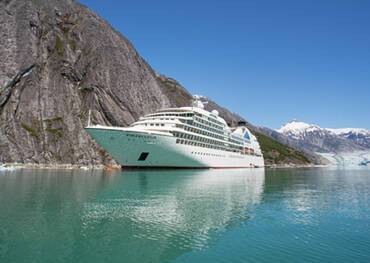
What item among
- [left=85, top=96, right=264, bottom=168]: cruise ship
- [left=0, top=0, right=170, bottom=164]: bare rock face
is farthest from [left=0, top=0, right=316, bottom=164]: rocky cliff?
[left=85, top=96, right=264, bottom=168]: cruise ship

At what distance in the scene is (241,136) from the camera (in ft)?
478

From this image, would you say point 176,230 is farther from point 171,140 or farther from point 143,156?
point 171,140

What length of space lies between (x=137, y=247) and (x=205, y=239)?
445 centimetres

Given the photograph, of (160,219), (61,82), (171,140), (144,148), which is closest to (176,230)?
(160,219)

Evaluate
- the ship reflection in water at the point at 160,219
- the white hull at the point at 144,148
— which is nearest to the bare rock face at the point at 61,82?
the white hull at the point at 144,148

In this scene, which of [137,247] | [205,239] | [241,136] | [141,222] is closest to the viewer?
[137,247]

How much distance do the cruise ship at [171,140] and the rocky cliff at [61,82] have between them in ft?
143

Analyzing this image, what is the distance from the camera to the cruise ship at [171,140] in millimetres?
79688

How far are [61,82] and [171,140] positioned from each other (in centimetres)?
7755

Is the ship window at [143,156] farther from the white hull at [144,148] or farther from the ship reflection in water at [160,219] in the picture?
the ship reflection in water at [160,219]

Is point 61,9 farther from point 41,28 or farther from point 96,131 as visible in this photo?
point 96,131

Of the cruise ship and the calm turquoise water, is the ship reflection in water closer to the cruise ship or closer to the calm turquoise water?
the calm turquoise water

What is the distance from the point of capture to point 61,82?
142750 mm

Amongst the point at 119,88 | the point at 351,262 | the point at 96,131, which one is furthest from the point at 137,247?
the point at 119,88
